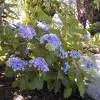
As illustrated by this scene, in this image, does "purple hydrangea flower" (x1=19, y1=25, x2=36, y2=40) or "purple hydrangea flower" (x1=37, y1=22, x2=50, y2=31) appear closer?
"purple hydrangea flower" (x1=19, y1=25, x2=36, y2=40)

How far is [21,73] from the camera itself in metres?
2.71

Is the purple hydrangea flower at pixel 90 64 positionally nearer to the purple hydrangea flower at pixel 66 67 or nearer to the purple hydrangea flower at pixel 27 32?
the purple hydrangea flower at pixel 66 67

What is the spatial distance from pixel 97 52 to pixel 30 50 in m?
1.67

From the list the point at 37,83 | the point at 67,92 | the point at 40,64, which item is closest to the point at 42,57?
the point at 40,64

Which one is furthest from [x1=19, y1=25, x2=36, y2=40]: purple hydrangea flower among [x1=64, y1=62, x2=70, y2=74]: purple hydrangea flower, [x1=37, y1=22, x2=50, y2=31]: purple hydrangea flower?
[x1=64, y1=62, x2=70, y2=74]: purple hydrangea flower

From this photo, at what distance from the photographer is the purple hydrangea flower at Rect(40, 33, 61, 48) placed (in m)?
2.62

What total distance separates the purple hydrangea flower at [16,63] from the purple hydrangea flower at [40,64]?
0.07 meters

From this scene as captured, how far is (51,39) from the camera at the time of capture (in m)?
2.64

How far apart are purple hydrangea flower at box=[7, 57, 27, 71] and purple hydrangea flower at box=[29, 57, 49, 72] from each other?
0.25 feet

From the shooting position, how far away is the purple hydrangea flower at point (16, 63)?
2589 mm

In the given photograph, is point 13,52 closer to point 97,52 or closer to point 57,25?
point 57,25

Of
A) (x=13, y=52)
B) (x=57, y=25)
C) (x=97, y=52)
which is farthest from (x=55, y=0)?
(x=13, y=52)

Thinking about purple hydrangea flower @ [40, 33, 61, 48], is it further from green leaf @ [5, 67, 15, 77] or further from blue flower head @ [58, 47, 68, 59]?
green leaf @ [5, 67, 15, 77]

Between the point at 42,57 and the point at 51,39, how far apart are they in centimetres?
17
